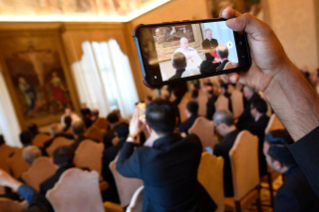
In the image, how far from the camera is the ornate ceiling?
6.50 metres

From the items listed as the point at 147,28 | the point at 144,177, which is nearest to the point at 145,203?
the point at 144,177

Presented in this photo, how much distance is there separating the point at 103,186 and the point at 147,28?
2.36m

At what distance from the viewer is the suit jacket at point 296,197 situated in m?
0.95

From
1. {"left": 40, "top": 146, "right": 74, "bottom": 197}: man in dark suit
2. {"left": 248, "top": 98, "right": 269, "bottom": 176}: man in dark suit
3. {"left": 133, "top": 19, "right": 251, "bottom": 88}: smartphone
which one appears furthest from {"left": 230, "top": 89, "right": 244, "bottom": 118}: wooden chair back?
{"left": 133, "top": 19, "right": 251, "bottom": 88}: smartphone

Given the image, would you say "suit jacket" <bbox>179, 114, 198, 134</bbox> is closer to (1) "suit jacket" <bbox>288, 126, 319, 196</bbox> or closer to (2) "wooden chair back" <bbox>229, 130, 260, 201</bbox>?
(2) "wooden chair back" <bbox>229, 130, 260, 201</bbox>

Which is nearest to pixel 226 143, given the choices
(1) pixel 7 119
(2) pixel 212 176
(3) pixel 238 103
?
(2) pixel 212 176

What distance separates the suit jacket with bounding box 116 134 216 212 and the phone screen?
672 millimetres

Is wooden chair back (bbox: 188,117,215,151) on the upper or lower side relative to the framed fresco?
lower

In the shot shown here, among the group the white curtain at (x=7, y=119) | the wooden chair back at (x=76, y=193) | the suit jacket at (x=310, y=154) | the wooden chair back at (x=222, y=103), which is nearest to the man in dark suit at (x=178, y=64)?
the suit jacket at (x=310, y=154)

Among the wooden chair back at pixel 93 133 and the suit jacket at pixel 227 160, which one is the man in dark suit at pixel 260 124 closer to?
the suit jacket at pixel 227 160

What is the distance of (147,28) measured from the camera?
2.20 ft

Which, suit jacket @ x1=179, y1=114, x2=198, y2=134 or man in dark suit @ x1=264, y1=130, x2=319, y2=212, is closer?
man in dark suit @ x1=264, y1=130, x2=319, y2=212

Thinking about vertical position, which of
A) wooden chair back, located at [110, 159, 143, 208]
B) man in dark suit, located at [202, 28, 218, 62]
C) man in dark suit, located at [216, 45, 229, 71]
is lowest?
wooden chair back, located at [110, 159, 143, 208]

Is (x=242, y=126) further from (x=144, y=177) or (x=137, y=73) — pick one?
(x=137, y=73)
